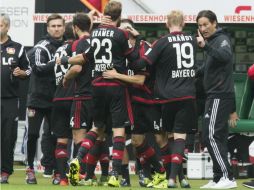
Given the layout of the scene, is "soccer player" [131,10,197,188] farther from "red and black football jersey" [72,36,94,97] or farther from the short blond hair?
"red and black football jersey" [72,36,94,97]

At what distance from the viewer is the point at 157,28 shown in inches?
730

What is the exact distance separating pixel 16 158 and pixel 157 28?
143 inches

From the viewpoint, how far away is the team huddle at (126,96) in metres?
13.3

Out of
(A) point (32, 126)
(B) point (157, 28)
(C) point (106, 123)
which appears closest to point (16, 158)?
(B) point (157, 28)

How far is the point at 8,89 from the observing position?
14.7m

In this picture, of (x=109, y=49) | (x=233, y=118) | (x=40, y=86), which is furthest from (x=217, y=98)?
(x=40, y=86)

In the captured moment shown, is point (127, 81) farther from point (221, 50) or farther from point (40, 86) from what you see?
point (40, 86)

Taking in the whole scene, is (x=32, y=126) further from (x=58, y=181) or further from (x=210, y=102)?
(x=210, y=102)

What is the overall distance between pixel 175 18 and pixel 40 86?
2.64 meters

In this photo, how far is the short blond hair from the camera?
13391 millimetres

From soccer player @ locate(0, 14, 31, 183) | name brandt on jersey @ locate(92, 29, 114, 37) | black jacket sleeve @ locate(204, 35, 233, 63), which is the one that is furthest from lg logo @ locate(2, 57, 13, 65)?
black jacket sleeve @ locate(204, 35, 233, 63)

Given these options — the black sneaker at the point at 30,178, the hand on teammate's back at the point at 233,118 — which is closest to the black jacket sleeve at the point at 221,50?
the hand on teammate's back at the point at 233,118

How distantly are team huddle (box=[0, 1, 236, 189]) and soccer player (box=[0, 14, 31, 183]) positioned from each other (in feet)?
1.27

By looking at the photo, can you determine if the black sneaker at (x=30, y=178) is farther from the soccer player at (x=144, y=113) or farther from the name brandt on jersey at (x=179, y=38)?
the name brandt on jersey at (x=179, y=38)
